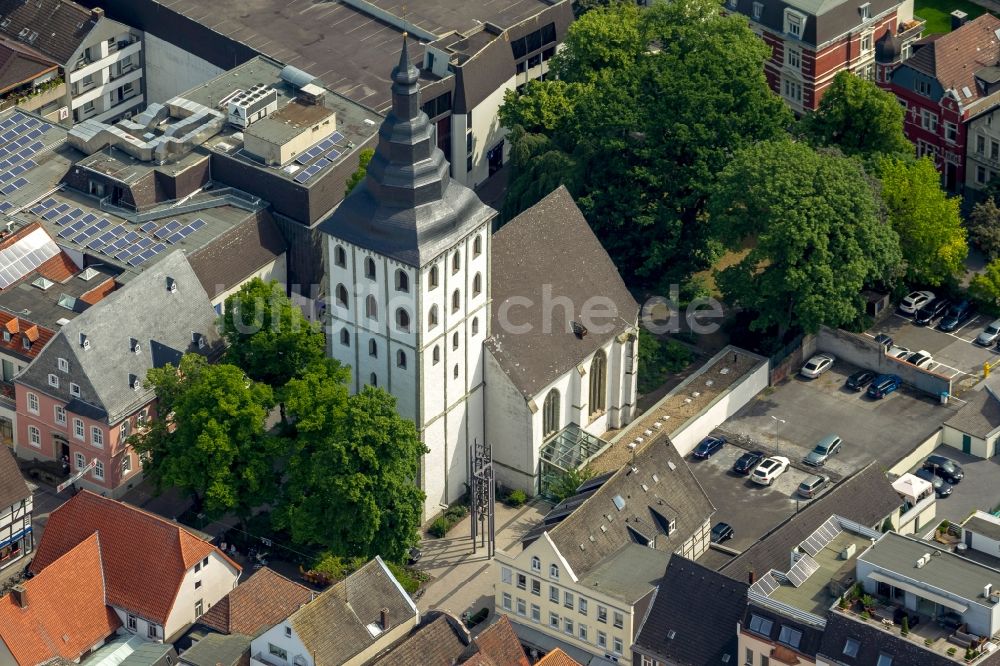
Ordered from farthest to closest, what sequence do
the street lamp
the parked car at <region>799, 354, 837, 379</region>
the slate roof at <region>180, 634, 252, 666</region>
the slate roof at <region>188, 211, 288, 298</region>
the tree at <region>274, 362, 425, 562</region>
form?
the parked car at <region>799, 354, 837, 379</region>
the slate roof at <region>188, 211, 288, 298</region>
the street lamp
the tree at <region>274, 362, 425, 562</region>
the slate roof at <region>180, 634, 252, 666</region>

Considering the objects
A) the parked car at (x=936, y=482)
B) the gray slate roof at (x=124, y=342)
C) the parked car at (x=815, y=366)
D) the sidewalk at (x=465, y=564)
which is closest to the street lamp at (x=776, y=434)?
the parked car at (x=815, y=366)

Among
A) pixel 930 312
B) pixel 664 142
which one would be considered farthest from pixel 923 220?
pixel 664 142

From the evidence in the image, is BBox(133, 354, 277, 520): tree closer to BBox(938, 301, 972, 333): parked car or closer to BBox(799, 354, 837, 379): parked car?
BBox(799, 354, 837, 379): parked car

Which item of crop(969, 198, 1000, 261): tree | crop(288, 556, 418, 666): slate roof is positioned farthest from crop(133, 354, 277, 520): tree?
crop(969, 198, 1000, 261): tree

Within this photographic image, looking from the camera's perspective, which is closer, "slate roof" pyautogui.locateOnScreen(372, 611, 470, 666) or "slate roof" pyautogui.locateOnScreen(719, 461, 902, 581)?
"slate roof" pyautogui.locateOnScreen(372, 611, 470, 666)

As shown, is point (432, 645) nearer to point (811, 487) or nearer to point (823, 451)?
point (811, 487)

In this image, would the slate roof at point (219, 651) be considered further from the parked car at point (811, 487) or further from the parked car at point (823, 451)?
the parked car at point (823, 451)
